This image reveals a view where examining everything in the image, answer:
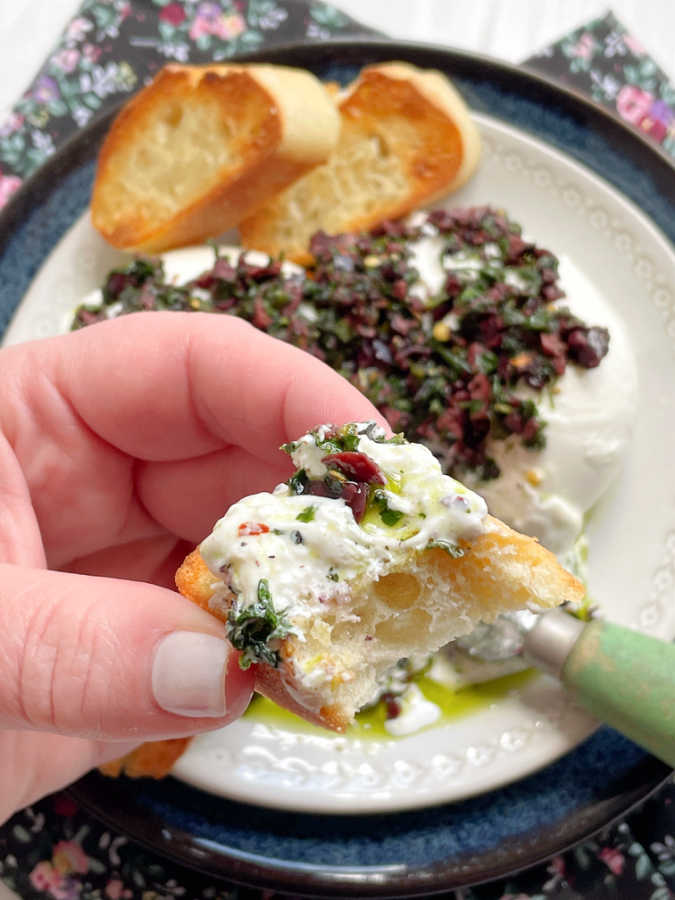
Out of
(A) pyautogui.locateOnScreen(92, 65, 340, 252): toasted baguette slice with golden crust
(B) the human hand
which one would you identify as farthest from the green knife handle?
(A) pyautogui.locateOnScreen(92, 65, 340, 252): toasted baguette slice with golden crust

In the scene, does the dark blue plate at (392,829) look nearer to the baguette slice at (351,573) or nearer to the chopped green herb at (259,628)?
the baguette slice at (351,573)

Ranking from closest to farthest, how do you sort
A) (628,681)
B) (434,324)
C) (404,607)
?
(404,607) → (628,681) → (434,324)

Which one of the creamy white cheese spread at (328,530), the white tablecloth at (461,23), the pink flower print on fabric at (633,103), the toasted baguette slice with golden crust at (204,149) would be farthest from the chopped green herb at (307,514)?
the white tablecloth at (461,23)

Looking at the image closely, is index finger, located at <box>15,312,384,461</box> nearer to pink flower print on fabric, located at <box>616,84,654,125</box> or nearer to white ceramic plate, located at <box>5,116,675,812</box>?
white ceramic plate, located at <box>5,116,675,812</box>

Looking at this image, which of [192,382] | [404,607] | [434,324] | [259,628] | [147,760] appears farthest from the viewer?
[434,324]

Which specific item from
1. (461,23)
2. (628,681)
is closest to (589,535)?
(628,681)

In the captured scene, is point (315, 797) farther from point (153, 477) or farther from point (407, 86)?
point (407, 86)

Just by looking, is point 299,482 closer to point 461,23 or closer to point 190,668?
point 190,668
